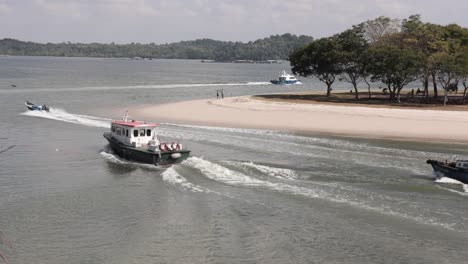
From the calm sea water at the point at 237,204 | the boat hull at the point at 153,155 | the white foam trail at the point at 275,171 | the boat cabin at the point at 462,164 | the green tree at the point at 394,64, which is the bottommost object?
the calm sea water at the point at 237,204

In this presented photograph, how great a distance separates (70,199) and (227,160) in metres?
12.7

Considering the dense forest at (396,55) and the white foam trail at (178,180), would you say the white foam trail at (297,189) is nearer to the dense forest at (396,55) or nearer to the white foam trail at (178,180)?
the white foam trail at (178,180)

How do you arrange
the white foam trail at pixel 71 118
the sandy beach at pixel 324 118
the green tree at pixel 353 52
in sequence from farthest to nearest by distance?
the green tree at pixel 353 52 < the white foam trail at pixel 71 118 < the sandy beach at pixel 324 118

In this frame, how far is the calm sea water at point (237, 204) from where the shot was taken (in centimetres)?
2217

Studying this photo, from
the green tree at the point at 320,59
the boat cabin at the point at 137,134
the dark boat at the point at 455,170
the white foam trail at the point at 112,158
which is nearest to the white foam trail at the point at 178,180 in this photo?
the white foam trail at the point at 112,158

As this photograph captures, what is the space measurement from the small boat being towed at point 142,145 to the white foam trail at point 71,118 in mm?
16208

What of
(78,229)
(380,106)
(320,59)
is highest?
(320,59)

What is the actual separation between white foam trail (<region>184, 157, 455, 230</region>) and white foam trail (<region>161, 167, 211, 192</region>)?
1577 millimetres

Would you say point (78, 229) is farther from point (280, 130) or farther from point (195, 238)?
point (280, 130)

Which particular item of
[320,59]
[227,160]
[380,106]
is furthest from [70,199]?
[320,59]

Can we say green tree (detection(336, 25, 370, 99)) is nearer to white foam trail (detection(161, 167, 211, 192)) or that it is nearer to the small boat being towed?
the small boat being towed

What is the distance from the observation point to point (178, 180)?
3369cm

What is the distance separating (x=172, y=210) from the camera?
90.0 feet

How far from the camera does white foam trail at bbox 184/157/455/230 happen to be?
2666 cm
